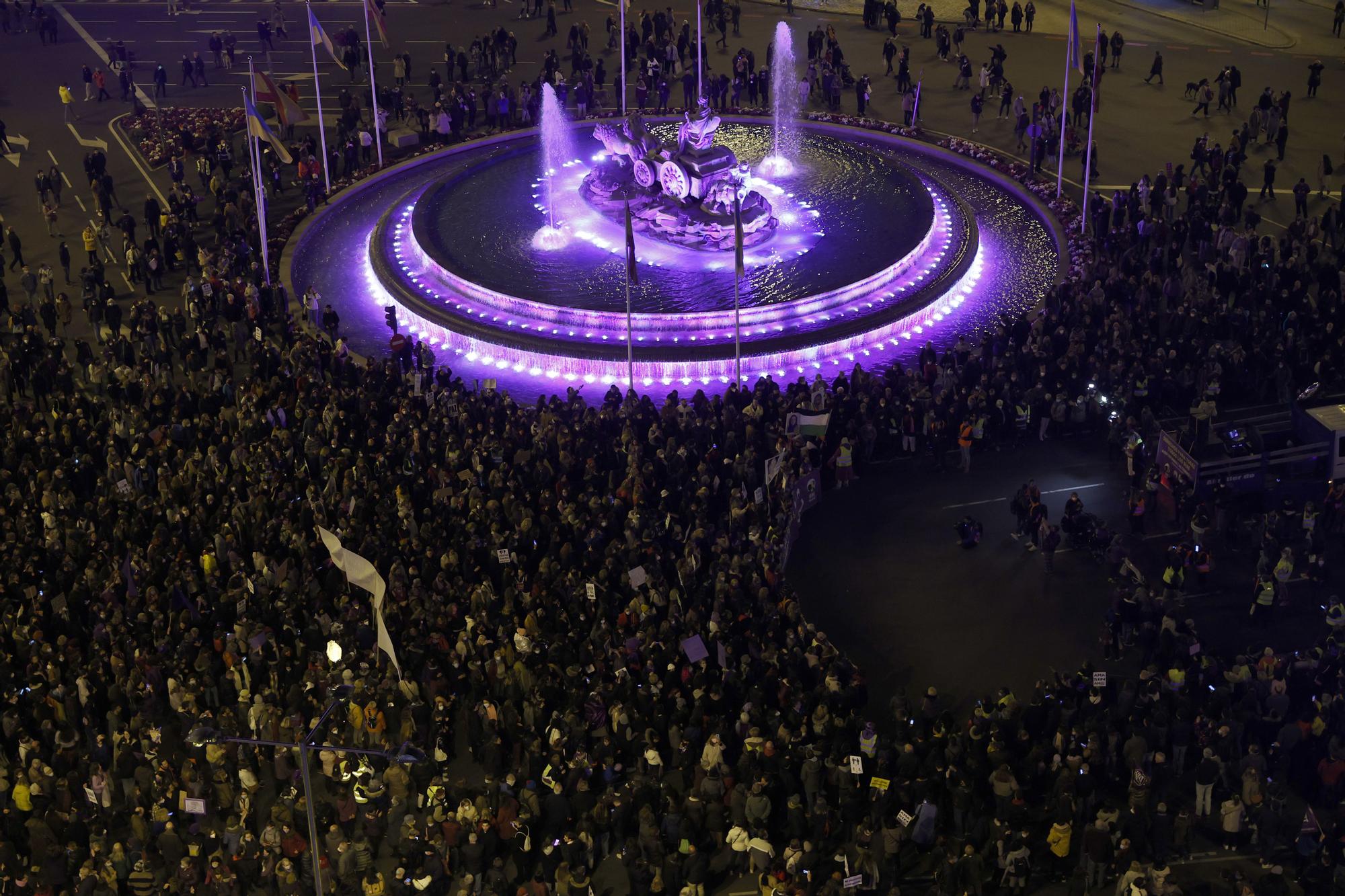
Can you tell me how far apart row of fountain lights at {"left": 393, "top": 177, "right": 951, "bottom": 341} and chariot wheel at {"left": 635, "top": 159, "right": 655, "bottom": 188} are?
2454mm

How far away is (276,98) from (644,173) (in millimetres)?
11489

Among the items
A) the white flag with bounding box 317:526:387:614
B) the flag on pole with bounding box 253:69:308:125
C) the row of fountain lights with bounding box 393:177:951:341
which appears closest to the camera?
the white flag with bounding box 317:526:387:614

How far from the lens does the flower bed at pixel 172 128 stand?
198ft

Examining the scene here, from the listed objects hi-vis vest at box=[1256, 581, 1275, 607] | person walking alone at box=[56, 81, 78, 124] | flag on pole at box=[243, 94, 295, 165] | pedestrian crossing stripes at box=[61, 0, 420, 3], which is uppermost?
flag on pole at box=[243, 94, 295, 165]

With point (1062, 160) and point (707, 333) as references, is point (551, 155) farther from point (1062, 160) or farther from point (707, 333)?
point (1062, 160)

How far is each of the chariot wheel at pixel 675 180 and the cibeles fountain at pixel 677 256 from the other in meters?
0.07

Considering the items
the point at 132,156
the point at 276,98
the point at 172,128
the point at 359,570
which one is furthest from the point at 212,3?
the point at 359,570

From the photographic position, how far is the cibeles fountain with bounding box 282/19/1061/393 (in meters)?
44.8

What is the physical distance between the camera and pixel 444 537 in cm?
3297

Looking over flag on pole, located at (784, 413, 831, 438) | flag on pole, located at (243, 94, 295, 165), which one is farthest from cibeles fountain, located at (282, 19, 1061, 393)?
flag on pole, located at (243, 94, 295, 165)

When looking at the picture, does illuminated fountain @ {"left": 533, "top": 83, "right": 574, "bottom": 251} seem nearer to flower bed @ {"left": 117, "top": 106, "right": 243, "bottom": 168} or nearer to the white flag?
flower bed @ {"left": 117, "top": 106, "right": 243, "bottom": 168}

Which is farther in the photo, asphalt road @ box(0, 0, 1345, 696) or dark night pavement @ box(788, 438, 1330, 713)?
asphalt road @ box(0, 0, 1345, 696)

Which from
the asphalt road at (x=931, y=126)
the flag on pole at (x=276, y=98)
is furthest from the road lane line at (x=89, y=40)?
the flag on pole at (x=276, y=98)

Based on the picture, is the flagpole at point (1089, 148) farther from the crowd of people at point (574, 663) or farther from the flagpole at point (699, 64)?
the flagpole at point (699, 64)
